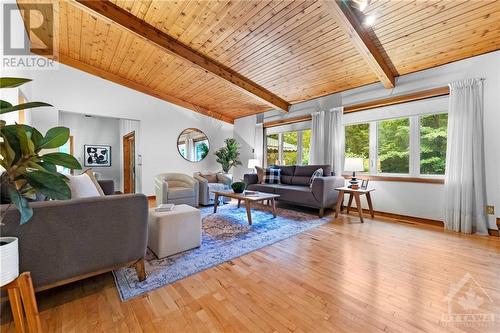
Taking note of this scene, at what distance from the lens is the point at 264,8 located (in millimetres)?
2541

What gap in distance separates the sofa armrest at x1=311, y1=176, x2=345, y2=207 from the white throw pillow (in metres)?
3.02

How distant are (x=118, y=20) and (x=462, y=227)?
5371mm

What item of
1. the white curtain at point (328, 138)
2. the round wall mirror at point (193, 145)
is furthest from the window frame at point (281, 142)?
the round wall mirror at point (193, 145)

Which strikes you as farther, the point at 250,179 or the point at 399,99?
the point at 250,179

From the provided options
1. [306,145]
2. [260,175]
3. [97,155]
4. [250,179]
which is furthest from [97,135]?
[306,145]

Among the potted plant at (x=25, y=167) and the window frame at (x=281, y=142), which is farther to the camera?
the window frame at (x=281, y=142)

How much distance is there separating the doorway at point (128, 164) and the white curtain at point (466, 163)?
660 cm

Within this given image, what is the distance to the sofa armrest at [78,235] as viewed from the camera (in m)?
1.20

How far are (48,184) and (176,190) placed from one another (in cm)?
298

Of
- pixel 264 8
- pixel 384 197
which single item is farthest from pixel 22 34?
pixel 384 197

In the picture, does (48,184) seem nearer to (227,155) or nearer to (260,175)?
(260,175)

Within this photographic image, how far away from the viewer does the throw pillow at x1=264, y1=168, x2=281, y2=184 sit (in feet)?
15.8

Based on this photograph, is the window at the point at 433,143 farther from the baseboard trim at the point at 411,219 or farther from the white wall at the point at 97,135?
the white wall at the point at 97,135

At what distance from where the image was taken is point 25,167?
39.6 inches
